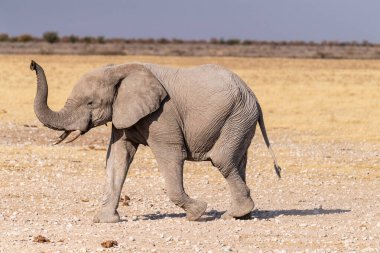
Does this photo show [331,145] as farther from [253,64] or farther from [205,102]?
[253,64]

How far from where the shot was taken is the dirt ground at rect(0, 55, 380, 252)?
36.1ft

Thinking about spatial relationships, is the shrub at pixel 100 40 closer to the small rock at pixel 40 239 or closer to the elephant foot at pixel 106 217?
the elephant foot at pixel 106 217

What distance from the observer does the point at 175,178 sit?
480 inches

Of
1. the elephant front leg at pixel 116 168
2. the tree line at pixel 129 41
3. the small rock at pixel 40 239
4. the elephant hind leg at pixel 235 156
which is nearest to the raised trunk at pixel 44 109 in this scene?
the elephant front leg at pixel 116 168

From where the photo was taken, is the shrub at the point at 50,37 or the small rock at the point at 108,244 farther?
the shrub at the point at 50,37

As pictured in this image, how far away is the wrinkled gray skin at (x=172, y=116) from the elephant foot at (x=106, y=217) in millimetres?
12


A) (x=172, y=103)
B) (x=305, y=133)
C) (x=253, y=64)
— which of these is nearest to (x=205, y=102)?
(x=172, y=103)

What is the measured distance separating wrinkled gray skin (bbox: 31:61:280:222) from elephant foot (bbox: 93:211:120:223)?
0.01 meters

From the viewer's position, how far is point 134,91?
12.1 meters

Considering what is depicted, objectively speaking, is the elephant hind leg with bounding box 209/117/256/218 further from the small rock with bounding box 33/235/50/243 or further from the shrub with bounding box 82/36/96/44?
the shrub with bounding box 82/36/96/44

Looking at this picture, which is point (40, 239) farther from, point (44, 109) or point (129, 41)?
point (129, 41)

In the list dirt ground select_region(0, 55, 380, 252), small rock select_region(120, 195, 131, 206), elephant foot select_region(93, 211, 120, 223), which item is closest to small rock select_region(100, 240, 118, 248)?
dirt ground select_region(0, 55, 380, 252)

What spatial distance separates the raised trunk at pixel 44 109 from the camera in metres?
11.7

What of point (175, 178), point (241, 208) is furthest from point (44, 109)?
point (241, 208)
